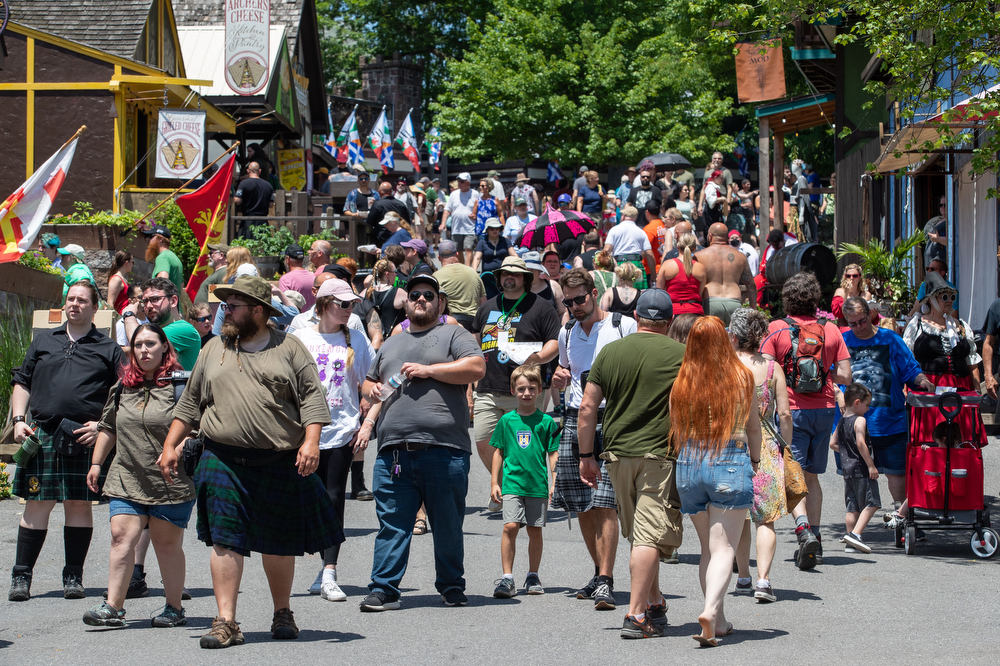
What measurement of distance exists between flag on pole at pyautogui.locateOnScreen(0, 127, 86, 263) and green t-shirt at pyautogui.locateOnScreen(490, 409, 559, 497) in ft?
23.6

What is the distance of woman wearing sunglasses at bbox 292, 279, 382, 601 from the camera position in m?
7.89

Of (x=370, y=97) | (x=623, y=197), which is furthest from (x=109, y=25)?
(x=370, y=97)

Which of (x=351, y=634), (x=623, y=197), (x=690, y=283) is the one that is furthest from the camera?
(x=623, y=197)

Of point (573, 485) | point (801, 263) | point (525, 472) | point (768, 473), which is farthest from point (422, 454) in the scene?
point (801, 263)

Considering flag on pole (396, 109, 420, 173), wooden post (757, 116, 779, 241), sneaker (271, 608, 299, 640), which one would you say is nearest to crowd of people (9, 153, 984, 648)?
sneaker (271, 608, 299, 640)

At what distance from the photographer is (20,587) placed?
7.47 metres

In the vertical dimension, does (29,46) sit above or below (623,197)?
above

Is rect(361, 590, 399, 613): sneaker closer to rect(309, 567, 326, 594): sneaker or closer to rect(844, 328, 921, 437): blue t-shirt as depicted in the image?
rect(309, 567, 326, 594): sneaker

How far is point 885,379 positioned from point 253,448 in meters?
5.33

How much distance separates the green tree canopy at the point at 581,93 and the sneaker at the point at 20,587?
3000 cm

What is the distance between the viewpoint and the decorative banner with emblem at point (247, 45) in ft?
81.9

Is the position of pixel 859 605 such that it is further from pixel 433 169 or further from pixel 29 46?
pixel 433 169

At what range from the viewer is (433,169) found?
4425cm

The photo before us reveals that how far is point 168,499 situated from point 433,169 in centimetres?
3812
